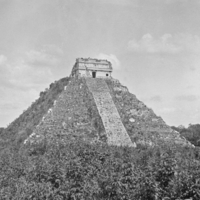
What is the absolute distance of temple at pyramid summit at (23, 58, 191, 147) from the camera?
2616cm

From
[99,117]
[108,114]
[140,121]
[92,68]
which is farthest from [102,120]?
[92,68]

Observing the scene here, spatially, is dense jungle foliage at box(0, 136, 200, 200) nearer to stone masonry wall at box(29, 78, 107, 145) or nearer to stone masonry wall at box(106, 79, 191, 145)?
stone masonry wall at box(29, 78, 107, 145)

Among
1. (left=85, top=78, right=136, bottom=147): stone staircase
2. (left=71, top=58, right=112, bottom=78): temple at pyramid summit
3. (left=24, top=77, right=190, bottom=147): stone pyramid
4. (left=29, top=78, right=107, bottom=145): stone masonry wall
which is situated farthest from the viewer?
(left=71, top=58, right=112, bottom=78): temple at pyramid summit

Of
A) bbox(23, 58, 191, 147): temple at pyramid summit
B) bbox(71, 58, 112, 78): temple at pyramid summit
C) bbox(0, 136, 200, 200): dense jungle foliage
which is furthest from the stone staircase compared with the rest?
bbox(0, 136, 200, 200): dense jungle foliage

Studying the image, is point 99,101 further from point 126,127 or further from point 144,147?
point 144,147

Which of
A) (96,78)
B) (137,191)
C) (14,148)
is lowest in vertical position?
(137,191)

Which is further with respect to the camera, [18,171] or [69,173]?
[18,171]

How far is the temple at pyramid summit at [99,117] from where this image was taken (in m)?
26.2

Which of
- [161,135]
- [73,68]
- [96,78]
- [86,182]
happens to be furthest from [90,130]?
[86,182]

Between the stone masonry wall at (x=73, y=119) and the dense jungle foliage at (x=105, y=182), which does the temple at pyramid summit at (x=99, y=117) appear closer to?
the stone masonry wall at (x=73, y=119)

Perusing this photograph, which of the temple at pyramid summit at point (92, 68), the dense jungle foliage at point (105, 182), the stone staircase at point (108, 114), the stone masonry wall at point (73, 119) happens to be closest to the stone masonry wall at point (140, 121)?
the stone staircase at point (108, 114)

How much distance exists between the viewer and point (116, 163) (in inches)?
555

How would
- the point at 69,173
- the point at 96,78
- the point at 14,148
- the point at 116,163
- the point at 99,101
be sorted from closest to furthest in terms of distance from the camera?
the point at 69,173
the point at 116,163
the point at 14,148
the point at 99,101
the point at 96,78

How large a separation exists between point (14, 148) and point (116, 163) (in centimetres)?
1161
